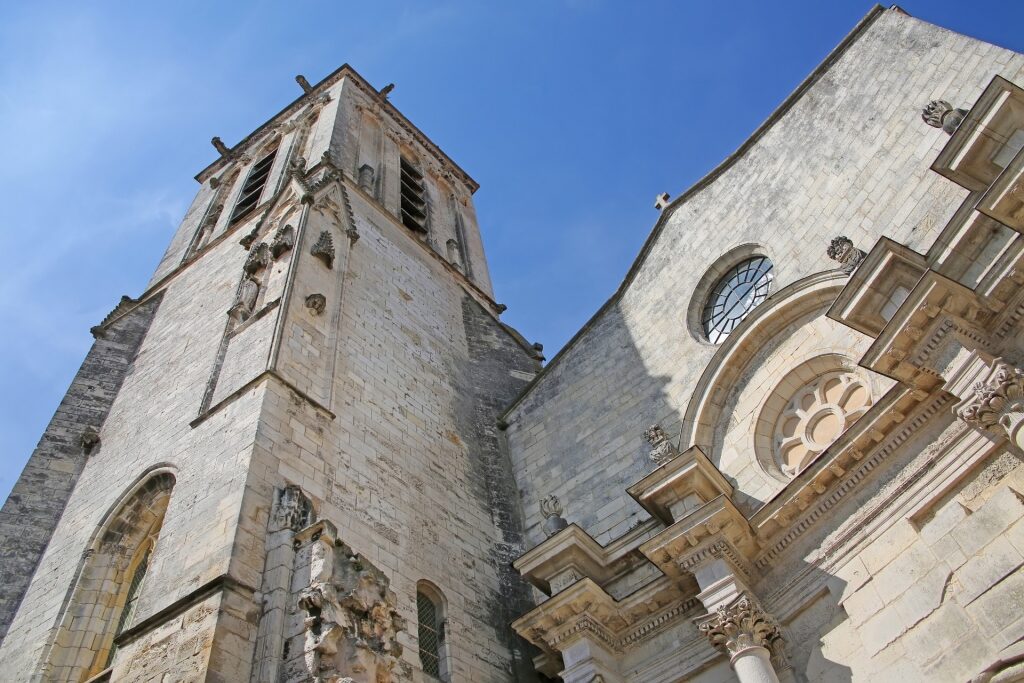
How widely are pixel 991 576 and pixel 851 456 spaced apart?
1647 millimetres

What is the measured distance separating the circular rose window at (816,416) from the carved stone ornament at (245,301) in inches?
249

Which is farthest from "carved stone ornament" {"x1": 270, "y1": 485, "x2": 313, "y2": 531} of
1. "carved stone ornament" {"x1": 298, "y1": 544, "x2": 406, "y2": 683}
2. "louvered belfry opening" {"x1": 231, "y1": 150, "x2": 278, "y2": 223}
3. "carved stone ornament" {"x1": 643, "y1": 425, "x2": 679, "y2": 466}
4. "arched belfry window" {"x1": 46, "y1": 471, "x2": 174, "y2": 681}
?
"louvered belfry opening" {"x1": 231, "y1": 150, "x2": 278, "y2": 223}

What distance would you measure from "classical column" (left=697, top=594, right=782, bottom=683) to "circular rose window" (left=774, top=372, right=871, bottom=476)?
194cm

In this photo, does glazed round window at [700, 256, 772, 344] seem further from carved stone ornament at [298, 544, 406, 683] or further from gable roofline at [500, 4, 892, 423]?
carved stone ornament at [298, 544, 406, 683]

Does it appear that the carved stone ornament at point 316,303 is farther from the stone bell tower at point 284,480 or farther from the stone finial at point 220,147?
the stone finial at point 220,147

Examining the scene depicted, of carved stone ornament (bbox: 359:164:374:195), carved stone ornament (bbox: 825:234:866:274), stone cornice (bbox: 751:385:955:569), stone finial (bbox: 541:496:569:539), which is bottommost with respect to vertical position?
stone cornice (bbox: 751:385:955:569)

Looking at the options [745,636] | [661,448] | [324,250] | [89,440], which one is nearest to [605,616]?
[745,636]

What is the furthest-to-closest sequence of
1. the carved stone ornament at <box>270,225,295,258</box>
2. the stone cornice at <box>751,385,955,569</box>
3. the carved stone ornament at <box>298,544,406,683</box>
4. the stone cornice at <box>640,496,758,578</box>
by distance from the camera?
1. the carved stone ornament at <box>270,225,295,258</box>
2. the stone cornice at <box>640,496,758,578</box>
3. the stone cornice at <box>751,385,955,569</box>
4. the carved stone ornament at <box>298,544,406,683</box>

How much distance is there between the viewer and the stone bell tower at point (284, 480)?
6586mm

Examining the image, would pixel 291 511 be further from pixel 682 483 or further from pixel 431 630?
pixel 682 483

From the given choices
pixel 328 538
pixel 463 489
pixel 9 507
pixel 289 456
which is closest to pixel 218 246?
pixel 9 507

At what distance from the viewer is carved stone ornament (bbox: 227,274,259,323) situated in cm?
1052

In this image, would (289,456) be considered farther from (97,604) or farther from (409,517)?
(97,604)

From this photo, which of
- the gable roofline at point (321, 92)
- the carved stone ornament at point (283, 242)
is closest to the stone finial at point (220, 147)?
the gable roofline at point (321, 92)
